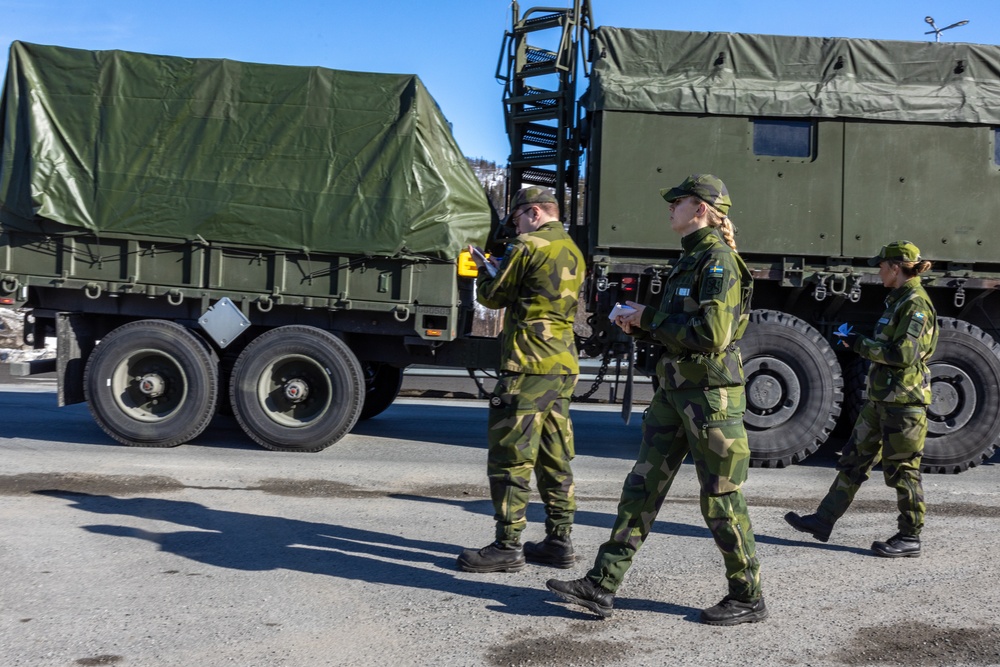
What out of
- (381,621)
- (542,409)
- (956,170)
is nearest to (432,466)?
(542,409)

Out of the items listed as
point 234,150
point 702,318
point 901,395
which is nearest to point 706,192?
point 702,318

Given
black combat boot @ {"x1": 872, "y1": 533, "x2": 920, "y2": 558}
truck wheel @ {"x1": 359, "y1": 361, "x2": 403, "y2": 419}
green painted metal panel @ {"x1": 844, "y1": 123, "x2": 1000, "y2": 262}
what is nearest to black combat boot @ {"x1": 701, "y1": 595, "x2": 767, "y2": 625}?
black combat boot @ {"x1": 872, "y1": 533, "x2": 920, "y2": 558}

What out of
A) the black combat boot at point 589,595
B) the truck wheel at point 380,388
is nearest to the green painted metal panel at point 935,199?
the truck wheel at point 380,388

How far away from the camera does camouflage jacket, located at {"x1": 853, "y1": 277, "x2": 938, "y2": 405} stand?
525cm

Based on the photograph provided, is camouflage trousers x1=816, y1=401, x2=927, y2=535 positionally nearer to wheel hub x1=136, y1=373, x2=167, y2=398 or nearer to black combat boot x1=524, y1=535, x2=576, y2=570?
black combat boot x1=524, y1=535, x2=576, y2=570

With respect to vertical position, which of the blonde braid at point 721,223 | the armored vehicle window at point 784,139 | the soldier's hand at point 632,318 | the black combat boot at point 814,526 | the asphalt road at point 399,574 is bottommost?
the asphalt road at point 399,574

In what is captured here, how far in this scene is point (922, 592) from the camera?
4.66 meters

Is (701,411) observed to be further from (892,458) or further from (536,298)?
(892,458)

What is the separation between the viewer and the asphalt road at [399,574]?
3.85 m

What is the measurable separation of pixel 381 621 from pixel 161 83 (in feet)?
18.6

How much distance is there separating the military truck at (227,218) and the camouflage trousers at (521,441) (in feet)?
10.7

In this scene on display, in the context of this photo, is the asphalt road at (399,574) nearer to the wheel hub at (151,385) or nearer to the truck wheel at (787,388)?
the truck wheel at (787,388)

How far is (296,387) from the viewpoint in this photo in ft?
26.7

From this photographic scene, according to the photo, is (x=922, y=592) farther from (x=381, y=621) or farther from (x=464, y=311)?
(x=464, y=311)
